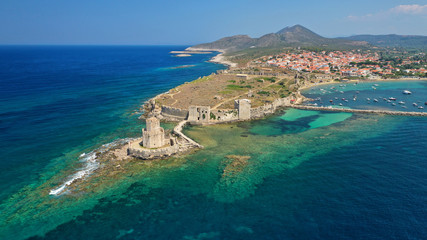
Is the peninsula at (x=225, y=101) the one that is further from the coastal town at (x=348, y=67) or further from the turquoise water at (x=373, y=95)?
the turquoise water at (x=373, y=95)

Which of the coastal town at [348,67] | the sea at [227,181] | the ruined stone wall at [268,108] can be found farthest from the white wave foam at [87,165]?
the coastal town at [348,67]

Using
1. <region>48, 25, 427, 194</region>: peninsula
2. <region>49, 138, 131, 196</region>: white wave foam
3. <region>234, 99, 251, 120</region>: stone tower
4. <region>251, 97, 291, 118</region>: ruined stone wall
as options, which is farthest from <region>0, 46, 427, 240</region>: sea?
<region>234, 99, 251, 120</region>: stone tower

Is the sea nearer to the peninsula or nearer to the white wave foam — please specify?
the white wave foam

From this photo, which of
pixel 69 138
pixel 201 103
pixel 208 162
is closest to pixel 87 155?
pixel 69 138

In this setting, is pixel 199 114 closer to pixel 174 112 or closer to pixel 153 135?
pixel 174 112

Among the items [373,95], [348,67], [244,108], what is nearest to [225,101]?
[244,108]
